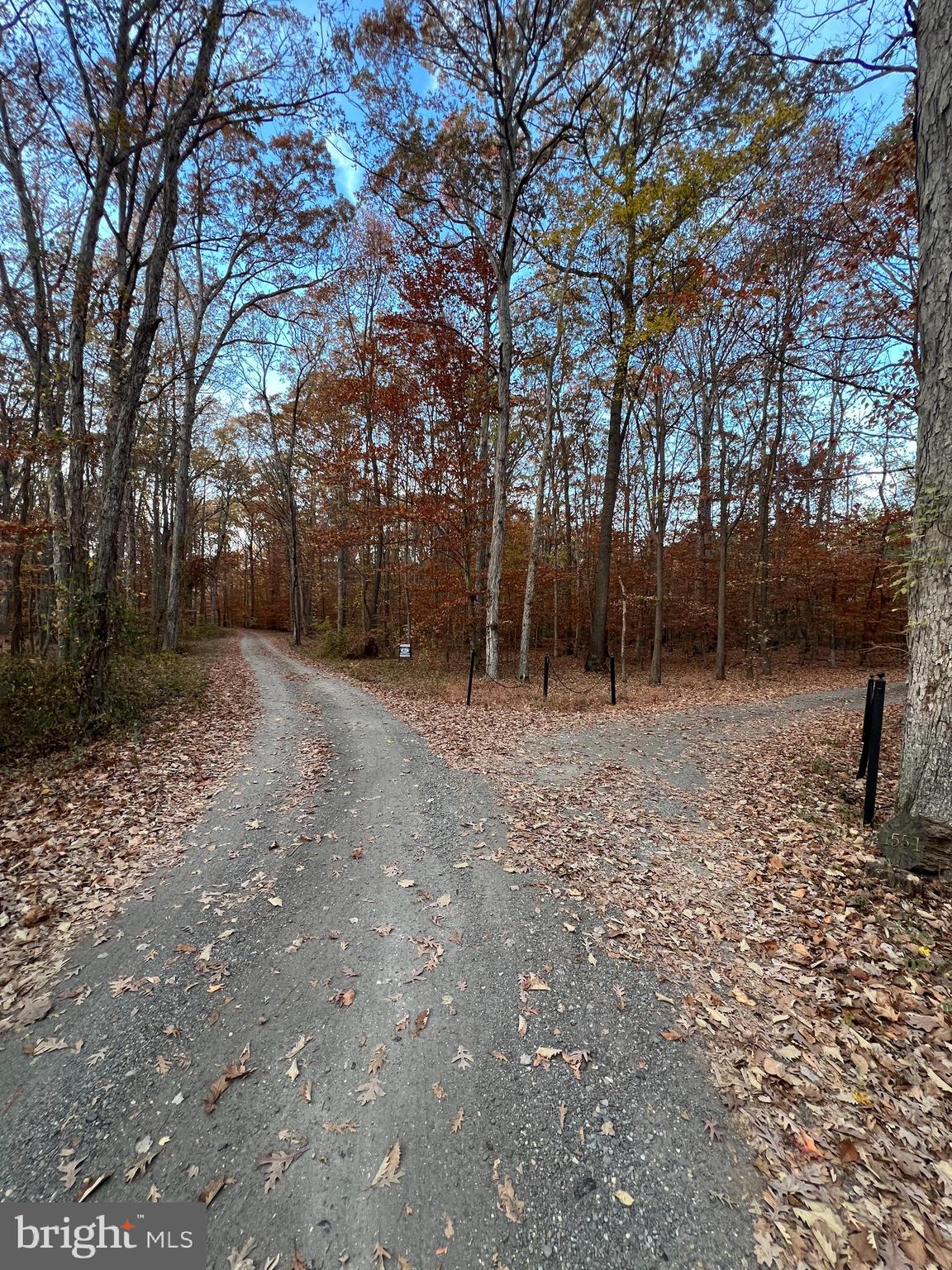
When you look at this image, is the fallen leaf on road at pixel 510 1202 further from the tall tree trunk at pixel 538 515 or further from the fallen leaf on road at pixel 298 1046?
the tall tree trunk at pixel 538 515

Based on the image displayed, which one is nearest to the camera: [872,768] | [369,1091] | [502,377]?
[369,1091]

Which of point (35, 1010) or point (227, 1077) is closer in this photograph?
point (227, 1077)

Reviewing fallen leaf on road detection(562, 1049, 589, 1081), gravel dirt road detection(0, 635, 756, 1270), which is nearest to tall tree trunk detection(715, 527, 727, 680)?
gravel dirt road detection(0, 635, 756, 1270)

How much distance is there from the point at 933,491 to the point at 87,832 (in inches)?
302

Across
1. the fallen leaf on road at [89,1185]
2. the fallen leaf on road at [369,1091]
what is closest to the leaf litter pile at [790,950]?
the fallen leaf on road at [369,1091]

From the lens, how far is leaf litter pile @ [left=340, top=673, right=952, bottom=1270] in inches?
68.1

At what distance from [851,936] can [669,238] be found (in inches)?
567

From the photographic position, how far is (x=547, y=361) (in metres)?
13.2

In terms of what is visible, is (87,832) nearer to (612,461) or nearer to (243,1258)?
(243,1258)

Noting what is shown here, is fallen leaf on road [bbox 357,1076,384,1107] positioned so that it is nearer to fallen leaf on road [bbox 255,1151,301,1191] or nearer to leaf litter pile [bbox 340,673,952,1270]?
fallen leaf on road [bbox 255,1151,301,1191]

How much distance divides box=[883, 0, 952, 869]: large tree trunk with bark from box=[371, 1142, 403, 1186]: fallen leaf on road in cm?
385

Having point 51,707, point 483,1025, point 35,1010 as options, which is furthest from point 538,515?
point 35,1010

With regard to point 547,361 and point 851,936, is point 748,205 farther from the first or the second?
point 851,936

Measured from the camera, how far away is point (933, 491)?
337 centimetres
